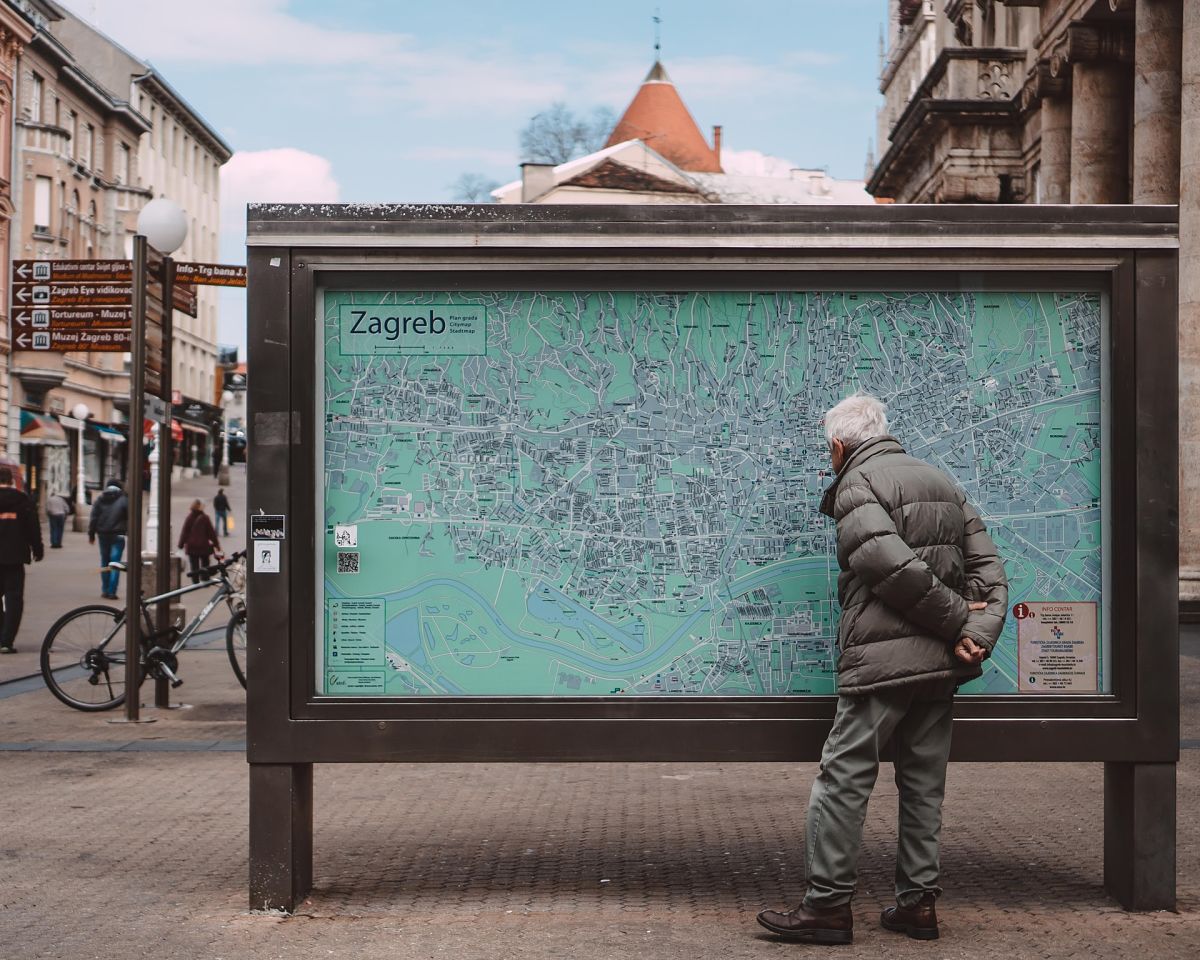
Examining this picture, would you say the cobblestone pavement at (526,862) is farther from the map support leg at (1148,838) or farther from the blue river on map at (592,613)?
the blue river on map at (592,613)

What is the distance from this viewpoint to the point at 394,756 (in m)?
5.77

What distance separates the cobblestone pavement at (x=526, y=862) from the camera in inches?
213

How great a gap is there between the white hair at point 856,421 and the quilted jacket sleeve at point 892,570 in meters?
0.21

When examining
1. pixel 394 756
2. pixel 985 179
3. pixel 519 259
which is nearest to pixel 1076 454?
pixel 519 259

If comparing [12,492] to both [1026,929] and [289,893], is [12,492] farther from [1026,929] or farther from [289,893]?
[1026,929]

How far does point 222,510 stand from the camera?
154ft

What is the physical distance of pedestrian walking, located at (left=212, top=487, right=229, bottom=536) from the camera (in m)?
45.6

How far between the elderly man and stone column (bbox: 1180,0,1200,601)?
13094 millimetres

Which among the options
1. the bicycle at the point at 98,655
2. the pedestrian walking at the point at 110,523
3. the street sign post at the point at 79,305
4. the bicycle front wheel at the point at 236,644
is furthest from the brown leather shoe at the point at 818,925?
the pedestrian walking at the point at 110,523

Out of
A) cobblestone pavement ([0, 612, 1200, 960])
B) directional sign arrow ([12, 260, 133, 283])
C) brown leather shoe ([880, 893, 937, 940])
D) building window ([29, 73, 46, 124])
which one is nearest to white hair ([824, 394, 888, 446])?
brown leather shoe ([880, 893, 937, 940])

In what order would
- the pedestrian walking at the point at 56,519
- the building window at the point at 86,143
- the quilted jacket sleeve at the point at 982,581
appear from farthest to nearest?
the building window at the point at 86,143, the pedestrian walking at the point at 56,519, the quilted jacket sleeve at the point at 982,581

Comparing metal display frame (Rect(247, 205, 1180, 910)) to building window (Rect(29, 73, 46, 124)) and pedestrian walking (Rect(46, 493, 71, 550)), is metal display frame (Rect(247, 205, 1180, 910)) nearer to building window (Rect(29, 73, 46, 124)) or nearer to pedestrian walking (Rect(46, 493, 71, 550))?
pedestrian walking (Rect(46, 493, 71, 550))

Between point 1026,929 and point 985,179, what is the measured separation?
25.4 meters

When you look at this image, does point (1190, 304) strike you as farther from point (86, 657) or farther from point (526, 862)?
point (526, 862)
